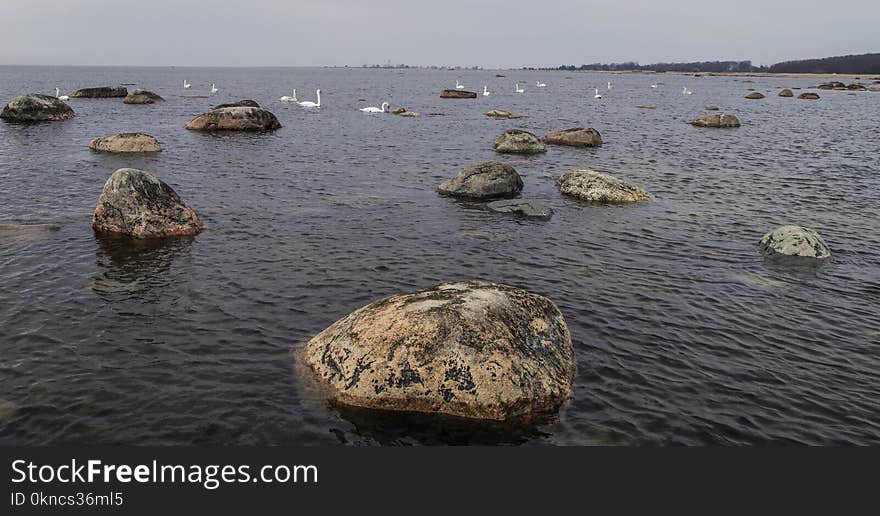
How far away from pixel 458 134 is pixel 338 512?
39064 millimetres

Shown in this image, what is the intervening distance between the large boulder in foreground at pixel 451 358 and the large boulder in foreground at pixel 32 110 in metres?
46.5

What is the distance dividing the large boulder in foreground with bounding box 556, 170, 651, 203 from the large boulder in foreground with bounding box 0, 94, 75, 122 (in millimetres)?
42509

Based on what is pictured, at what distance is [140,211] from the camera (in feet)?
53.4

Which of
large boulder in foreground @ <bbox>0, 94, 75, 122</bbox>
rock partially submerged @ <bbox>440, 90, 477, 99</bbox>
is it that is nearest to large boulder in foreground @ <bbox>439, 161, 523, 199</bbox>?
large boulder in foreground @ <bbox>0, 94, 75, 122</bbox>

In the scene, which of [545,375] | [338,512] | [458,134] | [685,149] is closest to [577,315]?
[545,375]

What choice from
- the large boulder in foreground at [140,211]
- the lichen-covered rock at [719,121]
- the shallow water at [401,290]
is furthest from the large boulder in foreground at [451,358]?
the lichen-covered rock at [719,121]

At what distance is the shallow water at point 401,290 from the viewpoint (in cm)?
826

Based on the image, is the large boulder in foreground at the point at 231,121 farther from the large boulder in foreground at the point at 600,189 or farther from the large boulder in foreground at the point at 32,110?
the large boulder in foreground at the point at 600,189

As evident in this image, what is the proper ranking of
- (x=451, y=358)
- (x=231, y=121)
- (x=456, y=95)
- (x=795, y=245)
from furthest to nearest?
(x=456, y=95)
(x=231, y=121)
(x=795, y=245)
(x=451, y=358)

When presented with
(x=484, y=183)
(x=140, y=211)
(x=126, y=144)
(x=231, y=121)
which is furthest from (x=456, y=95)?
(x=140, y=211)

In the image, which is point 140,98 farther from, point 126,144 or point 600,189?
point 600,189

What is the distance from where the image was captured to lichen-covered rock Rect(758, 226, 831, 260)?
15.6m

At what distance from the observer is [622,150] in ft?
118

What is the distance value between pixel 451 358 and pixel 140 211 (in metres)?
11.8
